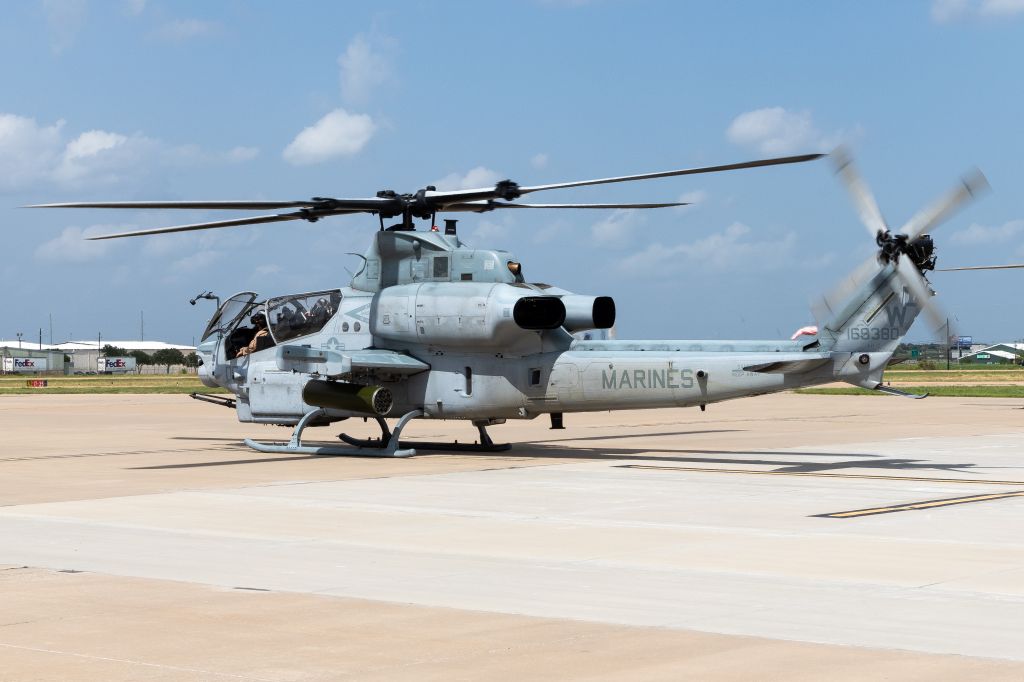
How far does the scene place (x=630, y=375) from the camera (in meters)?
22.7

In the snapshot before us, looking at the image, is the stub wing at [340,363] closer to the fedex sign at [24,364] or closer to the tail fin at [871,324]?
the tail fin at [871,324]

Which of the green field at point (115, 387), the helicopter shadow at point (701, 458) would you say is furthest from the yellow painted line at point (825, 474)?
the green field at point (115, 387)

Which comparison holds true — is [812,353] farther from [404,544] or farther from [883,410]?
[883,410]

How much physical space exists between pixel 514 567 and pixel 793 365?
10830 mm

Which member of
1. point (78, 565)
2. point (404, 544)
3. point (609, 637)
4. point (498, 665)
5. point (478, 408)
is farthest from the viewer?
point (478, 408)

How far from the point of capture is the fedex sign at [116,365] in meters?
172

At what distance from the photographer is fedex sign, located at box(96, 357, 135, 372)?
565ft

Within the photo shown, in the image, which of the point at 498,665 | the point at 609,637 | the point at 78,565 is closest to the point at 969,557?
the point at 609,637

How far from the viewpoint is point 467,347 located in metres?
24.0

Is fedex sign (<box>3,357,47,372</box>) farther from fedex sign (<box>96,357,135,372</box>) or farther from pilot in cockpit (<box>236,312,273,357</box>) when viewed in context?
pilot in cockpit (<box>236,312,273,357</box>)

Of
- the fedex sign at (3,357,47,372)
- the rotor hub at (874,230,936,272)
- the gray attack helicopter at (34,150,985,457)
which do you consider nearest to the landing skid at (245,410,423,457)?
the gray attack helicopter at (34,150,985,457)

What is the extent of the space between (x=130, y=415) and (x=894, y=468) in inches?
1149

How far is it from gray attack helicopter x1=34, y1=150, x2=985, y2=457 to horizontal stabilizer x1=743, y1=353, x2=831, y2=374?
0.12ft

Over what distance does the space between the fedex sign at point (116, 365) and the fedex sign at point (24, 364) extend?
8274 mm
